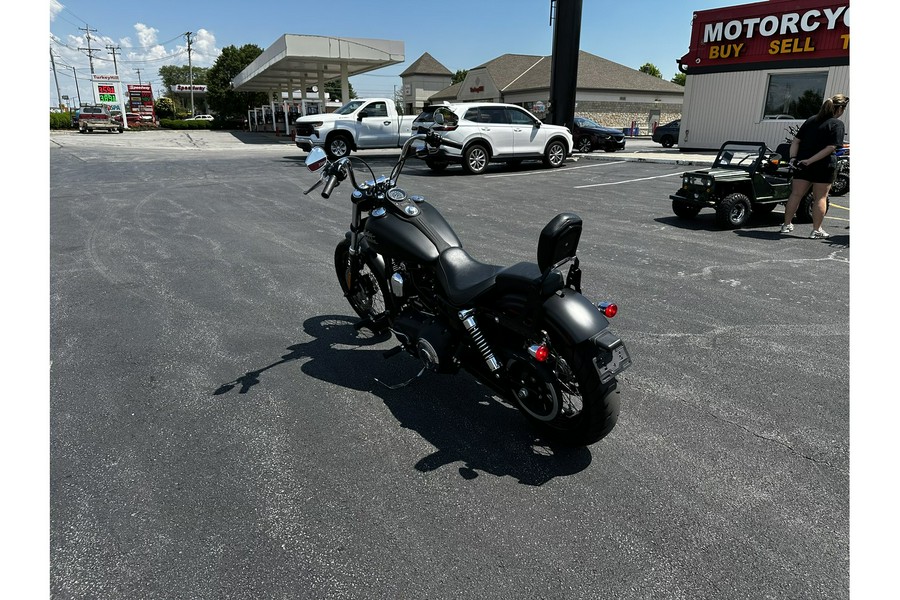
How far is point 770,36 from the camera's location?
19.9 metres

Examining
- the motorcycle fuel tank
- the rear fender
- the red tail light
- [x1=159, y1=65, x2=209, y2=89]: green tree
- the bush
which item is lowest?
the red tail light

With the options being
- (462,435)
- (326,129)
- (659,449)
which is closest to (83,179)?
(326,129)

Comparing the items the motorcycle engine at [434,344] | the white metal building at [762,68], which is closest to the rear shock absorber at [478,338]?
the motorcycle engine at [434,344]

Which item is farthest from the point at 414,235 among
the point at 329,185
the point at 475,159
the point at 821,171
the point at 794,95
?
the point at 794,95

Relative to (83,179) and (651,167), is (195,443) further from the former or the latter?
(651,167)

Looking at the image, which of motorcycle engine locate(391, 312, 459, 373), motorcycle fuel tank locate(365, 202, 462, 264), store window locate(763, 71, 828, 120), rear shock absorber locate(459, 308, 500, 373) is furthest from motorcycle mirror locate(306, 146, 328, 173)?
store window locate(763, 71, 828, 120)

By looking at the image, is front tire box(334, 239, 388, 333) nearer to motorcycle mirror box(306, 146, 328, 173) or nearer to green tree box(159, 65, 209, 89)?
motorcycle mirror box(306, 146, 328, 173)

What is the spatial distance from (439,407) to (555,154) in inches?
558

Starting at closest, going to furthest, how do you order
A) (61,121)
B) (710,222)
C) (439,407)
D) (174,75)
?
(439,407), (710,222), (61,121), (174,75)

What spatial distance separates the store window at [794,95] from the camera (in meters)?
19.4

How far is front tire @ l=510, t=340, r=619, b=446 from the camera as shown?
2.57 metres

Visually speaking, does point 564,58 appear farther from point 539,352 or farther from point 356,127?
point 539,352

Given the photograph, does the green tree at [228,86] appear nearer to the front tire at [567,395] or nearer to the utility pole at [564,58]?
the utility pole at [564,58]

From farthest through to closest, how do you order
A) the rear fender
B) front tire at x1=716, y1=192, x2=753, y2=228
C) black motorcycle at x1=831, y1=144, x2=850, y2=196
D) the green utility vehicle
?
black motorcycle at x1=831, y1=144, x2=850, y2=196 → the green utility vehicle → front tire at x1=716, y1=192, x2=753, y2=228 → the rear fender
